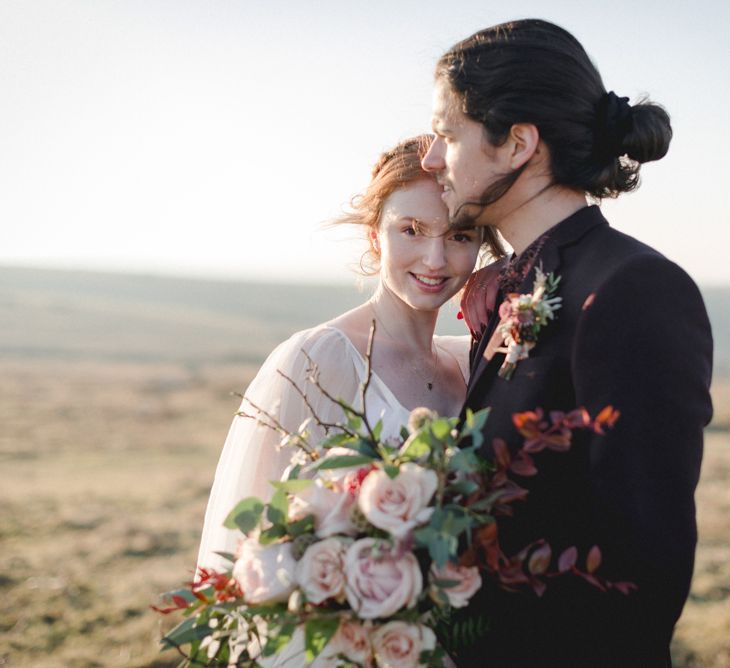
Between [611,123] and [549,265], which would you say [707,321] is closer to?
[549,265]

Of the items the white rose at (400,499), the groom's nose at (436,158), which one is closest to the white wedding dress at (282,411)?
the groom's nose at (436,158)

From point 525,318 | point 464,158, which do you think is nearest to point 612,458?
point 525,318

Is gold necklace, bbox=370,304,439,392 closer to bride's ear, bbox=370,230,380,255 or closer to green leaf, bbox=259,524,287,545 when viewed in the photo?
bride's ear, bbox=370,230,380,255

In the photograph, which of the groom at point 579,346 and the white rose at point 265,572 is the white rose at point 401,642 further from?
the groom at point 579,346

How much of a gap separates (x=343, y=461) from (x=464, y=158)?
123 cm

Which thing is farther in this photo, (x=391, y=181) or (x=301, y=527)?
(x=391, y=181)

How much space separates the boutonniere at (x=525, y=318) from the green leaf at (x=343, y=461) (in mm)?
624

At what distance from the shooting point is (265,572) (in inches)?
77.2

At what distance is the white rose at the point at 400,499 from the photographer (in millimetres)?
1859

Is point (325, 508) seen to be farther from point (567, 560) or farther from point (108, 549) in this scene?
point (108, 549)

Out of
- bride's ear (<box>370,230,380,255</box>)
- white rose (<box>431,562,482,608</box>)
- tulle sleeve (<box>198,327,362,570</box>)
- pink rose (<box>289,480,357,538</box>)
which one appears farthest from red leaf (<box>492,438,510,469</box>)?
bride's ear (<box>370,230,380,255</box>)

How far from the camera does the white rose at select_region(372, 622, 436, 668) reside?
192 centimetres

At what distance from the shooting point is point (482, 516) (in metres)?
1.95

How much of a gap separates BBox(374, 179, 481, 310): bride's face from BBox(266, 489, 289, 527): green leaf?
67.7 inches
